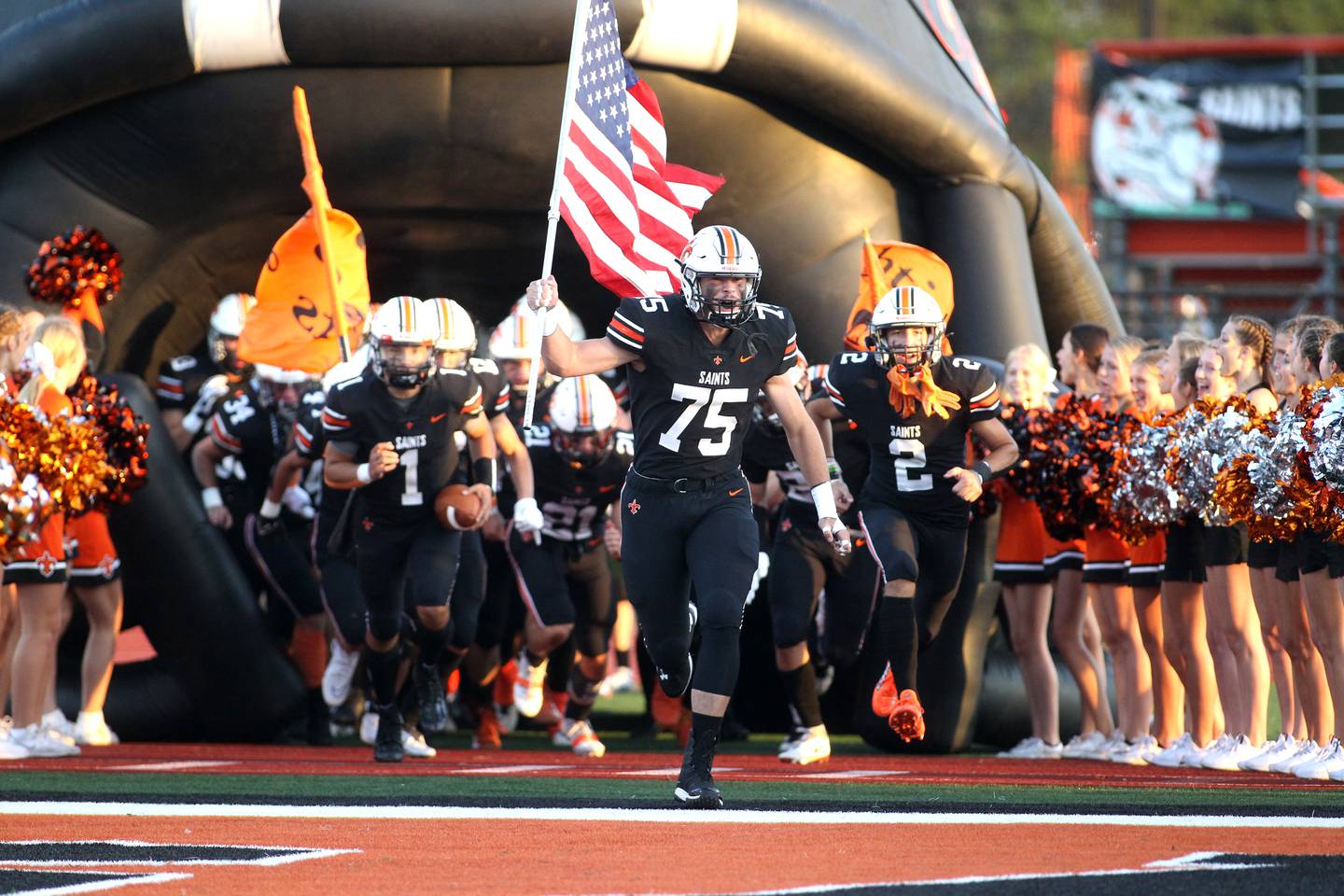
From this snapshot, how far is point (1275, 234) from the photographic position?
22.7 meters

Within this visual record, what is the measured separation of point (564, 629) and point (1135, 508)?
282 cm

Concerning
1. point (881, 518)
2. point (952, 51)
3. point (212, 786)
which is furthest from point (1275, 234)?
point (212, 786)

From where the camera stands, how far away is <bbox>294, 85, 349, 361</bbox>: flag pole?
9.34 meters

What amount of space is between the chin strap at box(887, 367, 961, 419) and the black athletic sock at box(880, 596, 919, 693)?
77 centimetres

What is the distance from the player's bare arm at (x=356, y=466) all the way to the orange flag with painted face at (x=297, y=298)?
1.60 meters

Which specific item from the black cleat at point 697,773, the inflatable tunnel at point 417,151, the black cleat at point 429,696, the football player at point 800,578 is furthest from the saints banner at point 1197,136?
the black cleat at point 697,773

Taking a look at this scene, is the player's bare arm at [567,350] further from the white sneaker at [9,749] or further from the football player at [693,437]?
the white sneaker at [9,749]

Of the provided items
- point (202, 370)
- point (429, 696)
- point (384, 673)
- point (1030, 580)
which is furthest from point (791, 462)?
point (202, 370)

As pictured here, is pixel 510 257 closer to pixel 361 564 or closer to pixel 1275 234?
pixel 361 564

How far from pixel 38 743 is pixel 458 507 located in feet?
6.74

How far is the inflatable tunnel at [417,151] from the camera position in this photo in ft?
30.4

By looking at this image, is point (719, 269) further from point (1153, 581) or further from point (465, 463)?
point (1153, 581)

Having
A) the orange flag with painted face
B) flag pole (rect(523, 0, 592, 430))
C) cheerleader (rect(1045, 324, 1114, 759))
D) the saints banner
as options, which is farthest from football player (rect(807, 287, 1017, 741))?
the saints banner

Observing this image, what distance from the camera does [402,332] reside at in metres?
8.18
